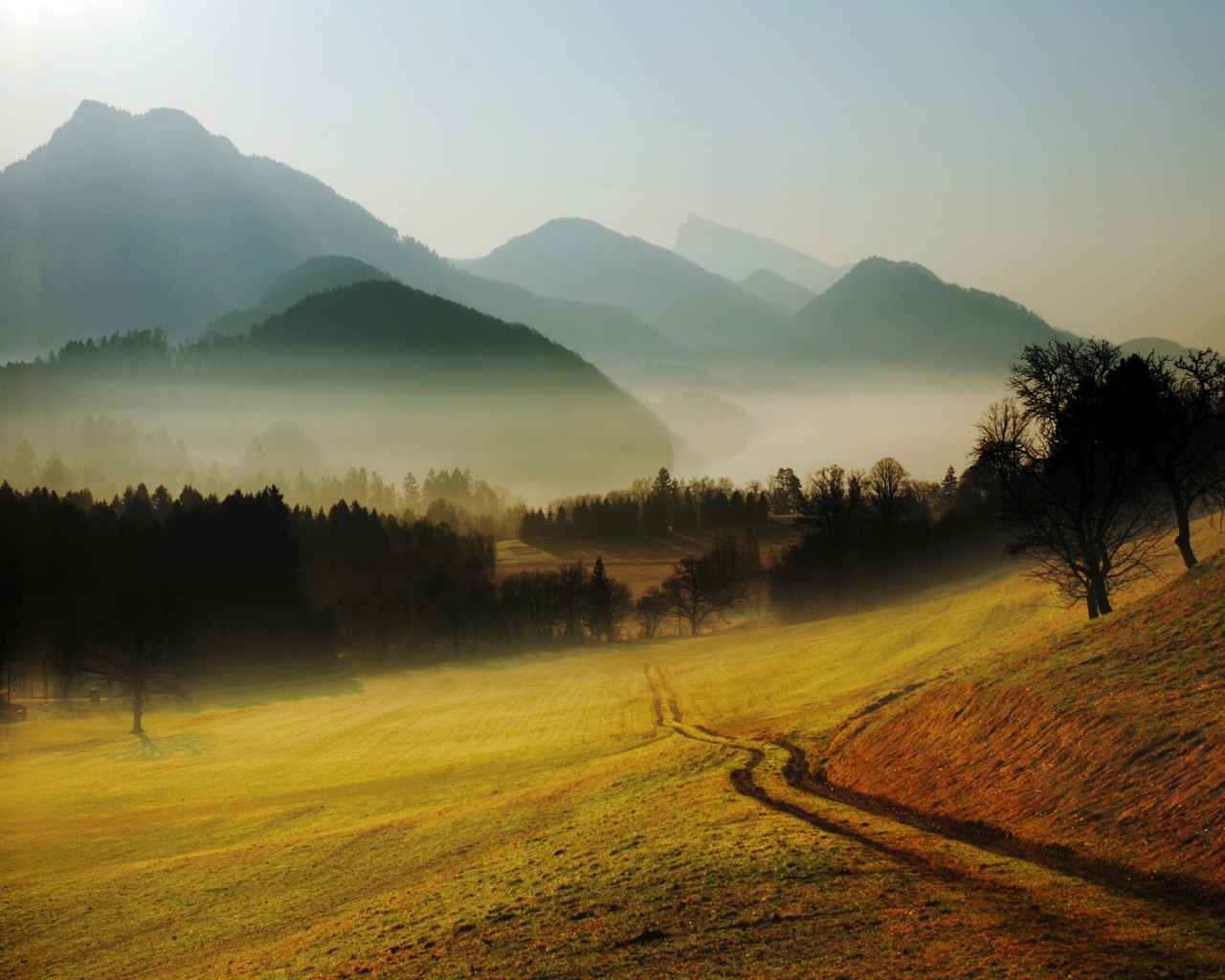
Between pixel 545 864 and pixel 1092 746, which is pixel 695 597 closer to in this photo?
pixel 1092 746

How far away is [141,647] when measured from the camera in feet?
222

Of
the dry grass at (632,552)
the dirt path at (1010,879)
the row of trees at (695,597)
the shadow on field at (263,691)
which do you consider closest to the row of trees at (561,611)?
the row of trees at (695,597)

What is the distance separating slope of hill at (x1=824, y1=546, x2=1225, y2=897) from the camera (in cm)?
1599

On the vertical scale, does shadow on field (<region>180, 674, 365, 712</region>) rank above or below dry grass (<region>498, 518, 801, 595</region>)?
below

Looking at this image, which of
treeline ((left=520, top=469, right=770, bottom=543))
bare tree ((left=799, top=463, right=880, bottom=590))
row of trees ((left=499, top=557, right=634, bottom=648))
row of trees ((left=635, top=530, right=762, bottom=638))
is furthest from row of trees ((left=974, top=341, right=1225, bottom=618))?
treeline ((left=520, top=469, right=770, bottom=543))

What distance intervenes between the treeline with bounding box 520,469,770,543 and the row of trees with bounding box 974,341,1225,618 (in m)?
120

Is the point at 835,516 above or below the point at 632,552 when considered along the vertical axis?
above

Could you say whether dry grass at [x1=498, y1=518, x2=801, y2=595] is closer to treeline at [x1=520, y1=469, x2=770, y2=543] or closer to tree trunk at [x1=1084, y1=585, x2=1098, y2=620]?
treeline at [x1=520, y1=469, x2=770, y2=543]

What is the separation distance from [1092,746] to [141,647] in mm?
71123

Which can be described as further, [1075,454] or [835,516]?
[835,516]

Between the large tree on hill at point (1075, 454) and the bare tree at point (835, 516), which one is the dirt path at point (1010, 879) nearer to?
the large tree on hill at point (1075, 454)

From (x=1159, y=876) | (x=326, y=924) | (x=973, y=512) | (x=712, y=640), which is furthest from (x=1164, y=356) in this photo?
(x=973, y=512)

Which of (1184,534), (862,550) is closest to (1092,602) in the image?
(1184,534)

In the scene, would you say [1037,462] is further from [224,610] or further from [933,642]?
[224,610]
